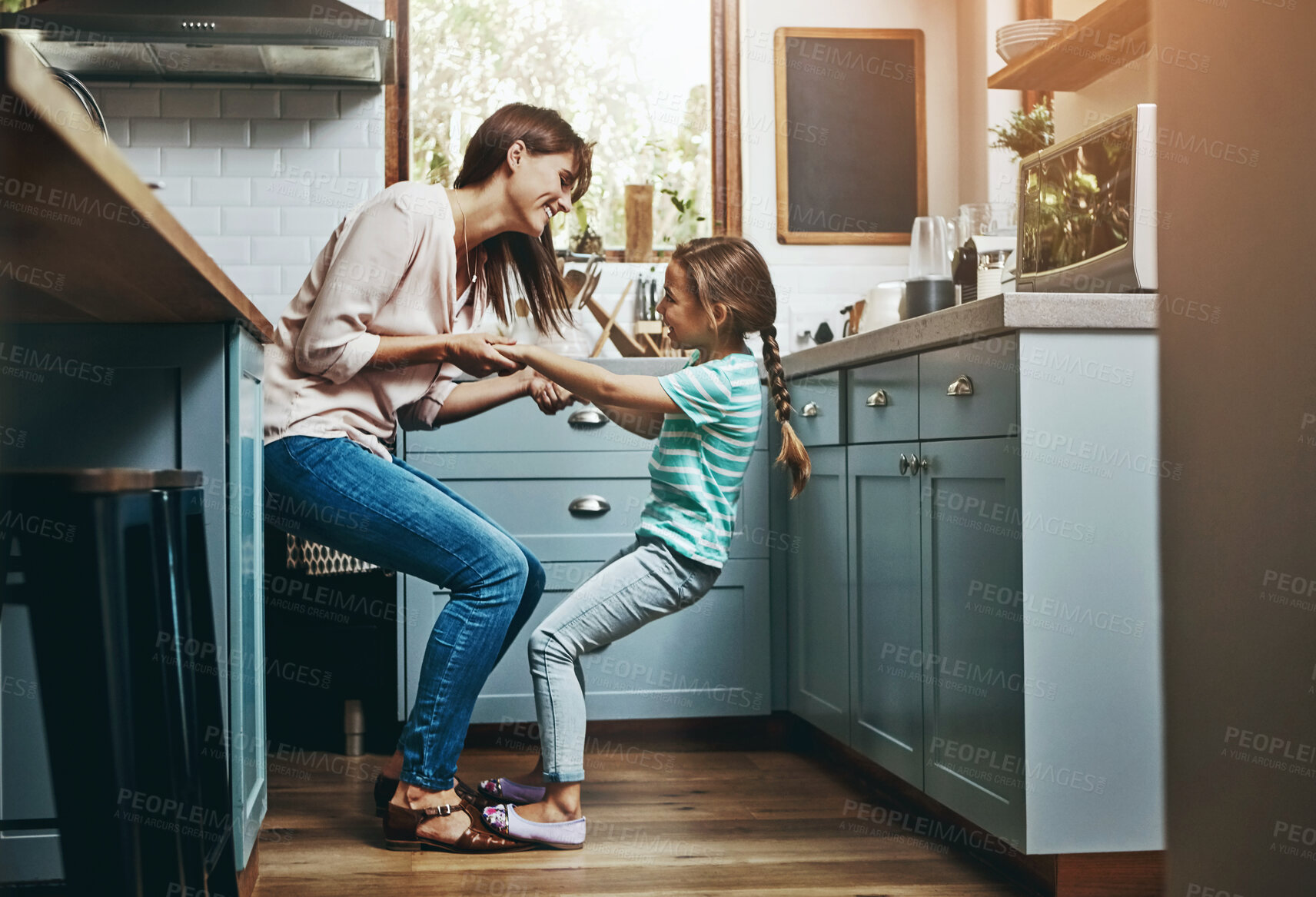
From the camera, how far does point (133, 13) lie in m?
2.66

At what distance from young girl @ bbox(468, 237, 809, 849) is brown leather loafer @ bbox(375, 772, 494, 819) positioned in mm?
37

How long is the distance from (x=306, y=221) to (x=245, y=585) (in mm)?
1747

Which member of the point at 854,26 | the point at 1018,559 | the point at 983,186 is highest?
the point at 854,26

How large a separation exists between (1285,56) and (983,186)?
115 inches

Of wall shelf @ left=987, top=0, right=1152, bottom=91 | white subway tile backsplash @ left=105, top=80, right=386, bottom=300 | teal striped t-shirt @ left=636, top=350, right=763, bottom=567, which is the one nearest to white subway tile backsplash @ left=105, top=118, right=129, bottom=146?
white subway tile backsplash @ left=105, top=80, right=386, bottom=300

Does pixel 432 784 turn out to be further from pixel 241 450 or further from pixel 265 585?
pixel 265 585

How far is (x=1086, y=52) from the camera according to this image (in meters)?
2.66

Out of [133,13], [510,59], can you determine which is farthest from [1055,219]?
[133,13]

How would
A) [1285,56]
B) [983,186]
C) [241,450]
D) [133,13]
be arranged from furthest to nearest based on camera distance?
1. [983,186]
2. [133,13]
3. [241,450]
4. [1285,56]

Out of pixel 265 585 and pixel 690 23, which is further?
pixel 690 23

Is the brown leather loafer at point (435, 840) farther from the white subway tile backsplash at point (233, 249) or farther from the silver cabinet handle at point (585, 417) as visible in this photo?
the white subway tile backsplash at point (233, 249)

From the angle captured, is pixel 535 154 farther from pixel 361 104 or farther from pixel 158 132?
pixel 158 132

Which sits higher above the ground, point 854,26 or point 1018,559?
point 854,26

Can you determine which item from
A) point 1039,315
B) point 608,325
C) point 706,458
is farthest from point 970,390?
point 608,325
